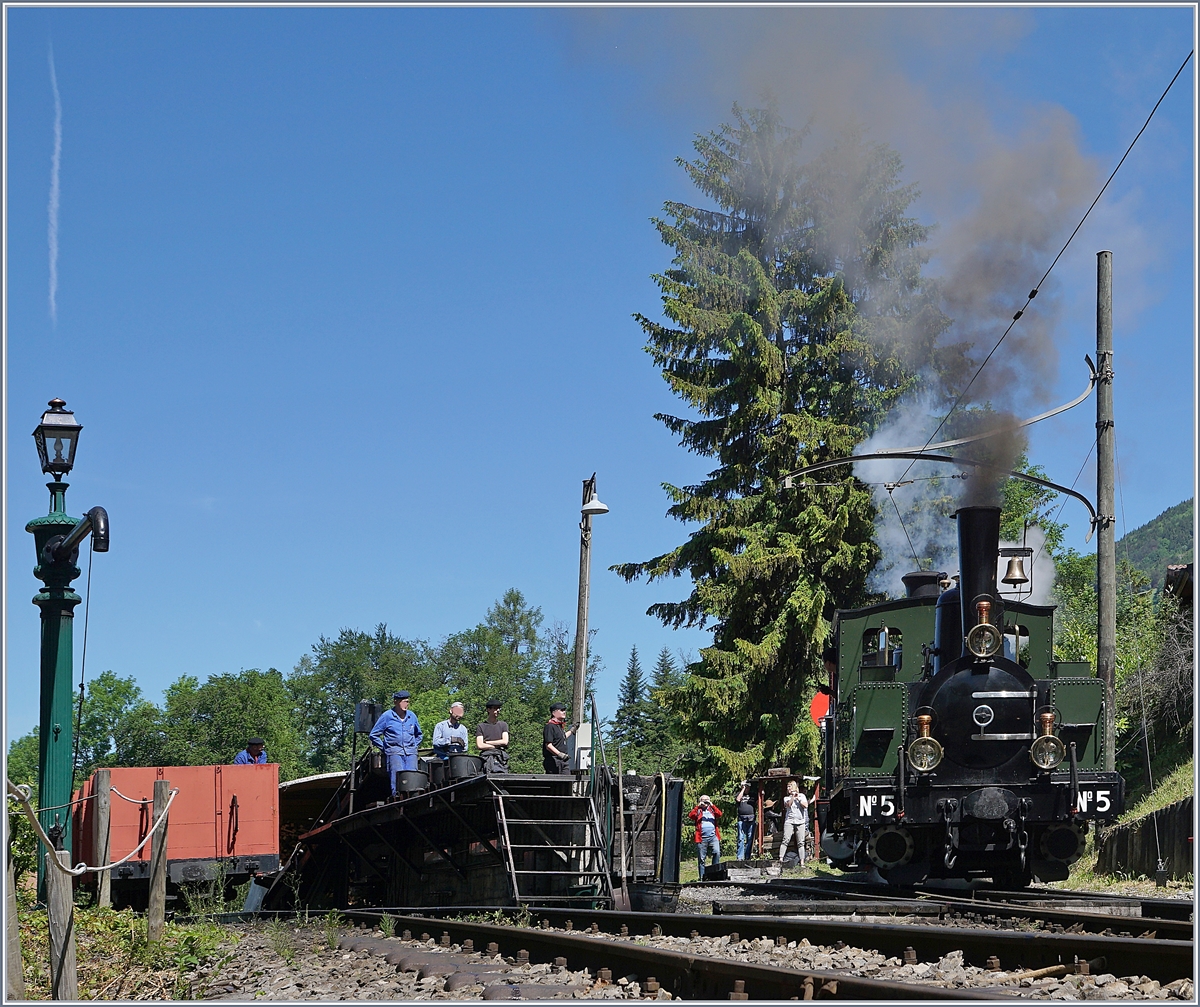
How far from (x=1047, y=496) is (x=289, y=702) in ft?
230

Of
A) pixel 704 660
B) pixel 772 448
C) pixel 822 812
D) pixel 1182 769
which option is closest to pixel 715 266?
pixel 772 448

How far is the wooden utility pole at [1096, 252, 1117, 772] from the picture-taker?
16953 mm

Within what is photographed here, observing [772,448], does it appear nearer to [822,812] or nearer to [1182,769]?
[1182,769]

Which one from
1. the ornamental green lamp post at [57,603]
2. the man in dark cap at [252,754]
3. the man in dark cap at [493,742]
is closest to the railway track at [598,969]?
the ornamental green lamp post at [57,603]

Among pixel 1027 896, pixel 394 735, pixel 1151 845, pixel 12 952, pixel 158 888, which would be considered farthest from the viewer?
pixel 1151 845

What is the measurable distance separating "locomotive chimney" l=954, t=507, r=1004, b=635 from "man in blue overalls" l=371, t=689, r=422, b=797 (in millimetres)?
6050

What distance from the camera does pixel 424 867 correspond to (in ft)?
46.5

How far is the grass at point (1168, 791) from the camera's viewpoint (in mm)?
21047

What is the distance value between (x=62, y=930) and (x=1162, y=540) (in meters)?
171

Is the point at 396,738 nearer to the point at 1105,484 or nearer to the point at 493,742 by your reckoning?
the point at 493,742

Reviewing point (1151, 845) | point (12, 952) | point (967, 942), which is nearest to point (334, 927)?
point (12, 952)

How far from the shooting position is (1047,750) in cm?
1186

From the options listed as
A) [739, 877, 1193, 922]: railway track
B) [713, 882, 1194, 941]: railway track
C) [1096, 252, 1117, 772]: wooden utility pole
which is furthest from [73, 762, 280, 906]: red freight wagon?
[1096, 252, 1117, 772]: wooden utility pole

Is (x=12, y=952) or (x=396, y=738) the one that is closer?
(x=12, y=952)
